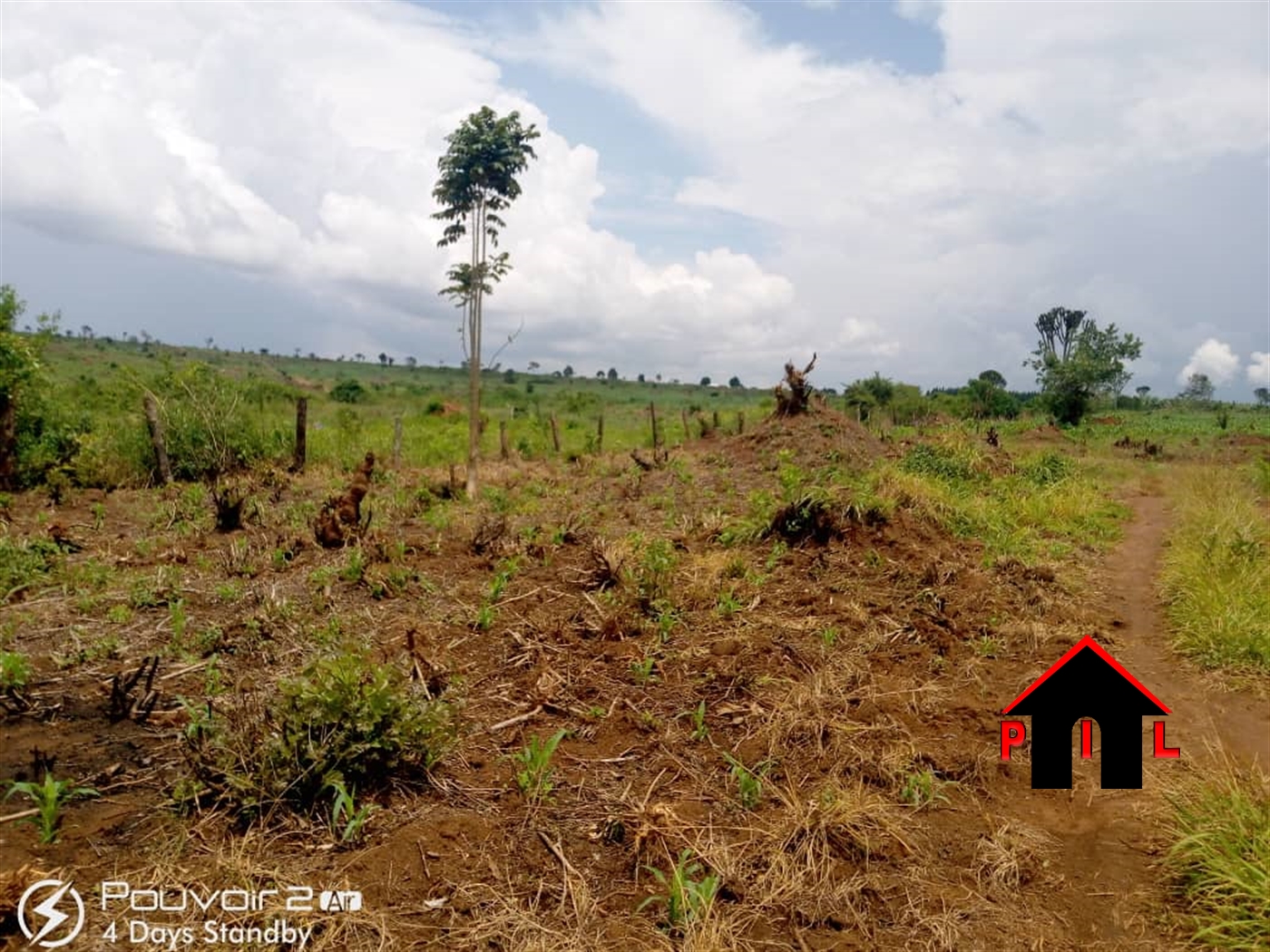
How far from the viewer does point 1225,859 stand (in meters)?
2.71

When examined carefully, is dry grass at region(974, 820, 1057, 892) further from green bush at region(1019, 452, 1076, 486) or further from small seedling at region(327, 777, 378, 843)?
green bush at region(1019, 452, 1076, 486)

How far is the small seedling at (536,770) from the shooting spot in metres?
3.25

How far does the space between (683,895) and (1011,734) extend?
2304mm

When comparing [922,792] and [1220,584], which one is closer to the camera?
[922,792]

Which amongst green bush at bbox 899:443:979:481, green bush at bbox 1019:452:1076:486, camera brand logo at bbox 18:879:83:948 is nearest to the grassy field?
camera brand logo at bbox 18:879:83:948

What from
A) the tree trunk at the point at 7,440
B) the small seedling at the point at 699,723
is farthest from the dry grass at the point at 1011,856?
the tree trunk at the point at 7,440

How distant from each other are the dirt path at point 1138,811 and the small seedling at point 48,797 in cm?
370

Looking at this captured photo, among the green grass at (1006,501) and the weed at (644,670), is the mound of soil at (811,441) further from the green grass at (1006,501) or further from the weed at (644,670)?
the weed at (644,670)

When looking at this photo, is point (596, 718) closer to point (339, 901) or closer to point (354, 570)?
point (339, 901)

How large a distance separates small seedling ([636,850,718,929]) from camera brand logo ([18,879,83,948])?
1.85 metres

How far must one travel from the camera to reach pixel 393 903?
2.59 metres

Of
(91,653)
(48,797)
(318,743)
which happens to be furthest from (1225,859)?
(91,653)

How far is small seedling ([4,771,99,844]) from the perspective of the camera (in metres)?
2.74

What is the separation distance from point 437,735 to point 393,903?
2.82 ft
